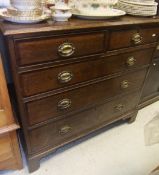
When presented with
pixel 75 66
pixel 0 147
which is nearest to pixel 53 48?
pixel 75 66

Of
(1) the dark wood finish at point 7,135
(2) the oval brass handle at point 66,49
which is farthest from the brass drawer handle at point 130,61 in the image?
(1) the dark wood finish at point 7,135

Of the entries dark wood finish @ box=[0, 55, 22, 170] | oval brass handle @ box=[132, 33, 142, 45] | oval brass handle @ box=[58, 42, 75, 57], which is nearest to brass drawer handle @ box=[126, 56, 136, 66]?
oval brass handle @ box=[132, 33, 142, 45]

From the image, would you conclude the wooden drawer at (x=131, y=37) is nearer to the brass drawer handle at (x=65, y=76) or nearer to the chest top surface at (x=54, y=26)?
the chest top surface at (x=54, y=26)

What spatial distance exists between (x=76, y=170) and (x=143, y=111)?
3.12 ft

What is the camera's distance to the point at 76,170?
128 centimetres

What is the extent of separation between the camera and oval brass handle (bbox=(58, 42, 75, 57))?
87 cm

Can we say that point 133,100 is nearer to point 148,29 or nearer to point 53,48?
point 148,29

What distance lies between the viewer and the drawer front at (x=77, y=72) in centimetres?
89

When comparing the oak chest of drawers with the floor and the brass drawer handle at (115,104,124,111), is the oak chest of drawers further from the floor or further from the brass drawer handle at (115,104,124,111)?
the floor

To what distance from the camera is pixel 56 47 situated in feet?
2.81

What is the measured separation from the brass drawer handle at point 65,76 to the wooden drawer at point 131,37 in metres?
0.29

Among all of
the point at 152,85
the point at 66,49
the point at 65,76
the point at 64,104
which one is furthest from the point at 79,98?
the point at 152,85

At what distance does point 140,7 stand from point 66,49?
0.63 metres

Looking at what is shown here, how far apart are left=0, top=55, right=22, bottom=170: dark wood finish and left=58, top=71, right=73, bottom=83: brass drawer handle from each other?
0.87 feet
